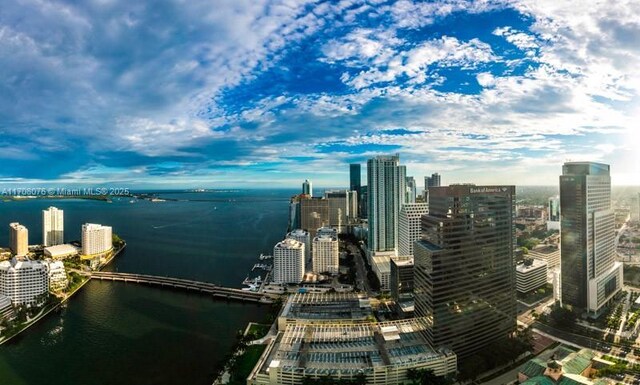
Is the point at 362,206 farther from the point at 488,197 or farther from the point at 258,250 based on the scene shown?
the point at 488,197

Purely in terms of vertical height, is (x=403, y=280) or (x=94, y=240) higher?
(x=94, y=240)

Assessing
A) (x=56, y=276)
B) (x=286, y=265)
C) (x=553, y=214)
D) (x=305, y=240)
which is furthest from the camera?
(x=553, y=214)

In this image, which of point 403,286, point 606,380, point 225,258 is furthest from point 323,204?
point 606,380

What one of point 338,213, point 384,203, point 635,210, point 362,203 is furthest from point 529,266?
point 362,203

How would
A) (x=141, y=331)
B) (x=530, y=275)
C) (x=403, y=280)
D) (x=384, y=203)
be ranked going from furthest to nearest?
(x=384, y=203)
(x=530, y=275)
(x=403, y=280)
(x=141, y=331)

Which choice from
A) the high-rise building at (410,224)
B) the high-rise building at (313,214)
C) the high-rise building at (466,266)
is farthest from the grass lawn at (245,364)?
the high-rise building at (313,214)

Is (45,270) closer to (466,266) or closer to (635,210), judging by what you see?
(466,266)

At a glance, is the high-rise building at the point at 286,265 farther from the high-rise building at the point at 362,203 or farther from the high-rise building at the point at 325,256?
the high-rise building at the point at 362,203
